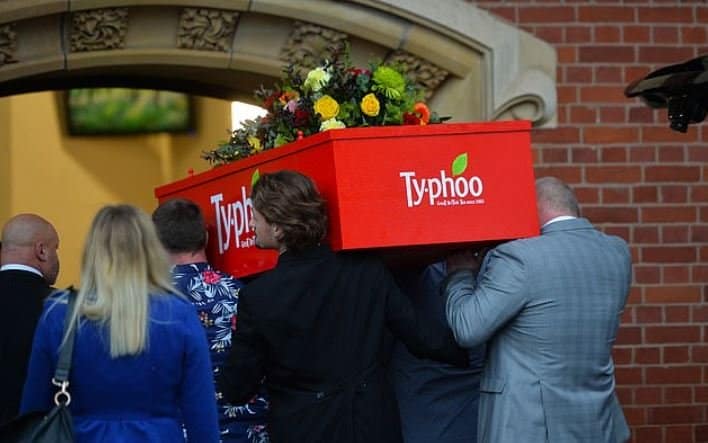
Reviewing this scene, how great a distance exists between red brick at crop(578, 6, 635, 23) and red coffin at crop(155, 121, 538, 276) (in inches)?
95.9

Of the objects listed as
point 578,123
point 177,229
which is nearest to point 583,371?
point 177,229

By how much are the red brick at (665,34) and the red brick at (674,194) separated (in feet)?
2.27

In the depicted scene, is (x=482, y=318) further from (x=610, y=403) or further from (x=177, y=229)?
(x=177, y=229)

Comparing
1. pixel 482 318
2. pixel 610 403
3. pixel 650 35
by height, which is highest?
pixel 650 35

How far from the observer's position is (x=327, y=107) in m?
4.82

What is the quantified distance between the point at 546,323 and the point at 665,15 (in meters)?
2.72

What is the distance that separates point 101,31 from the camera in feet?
22.0

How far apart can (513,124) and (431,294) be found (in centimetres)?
82

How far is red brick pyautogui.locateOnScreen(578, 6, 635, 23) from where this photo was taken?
6.94 metres

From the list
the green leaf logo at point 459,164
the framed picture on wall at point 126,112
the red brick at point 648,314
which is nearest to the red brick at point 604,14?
the red brick at point 648,314

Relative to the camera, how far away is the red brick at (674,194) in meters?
6.93

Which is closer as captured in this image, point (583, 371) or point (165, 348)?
point (165, 348)

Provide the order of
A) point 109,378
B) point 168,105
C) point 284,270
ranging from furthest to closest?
point 168,105
point 284,270
point 109,378

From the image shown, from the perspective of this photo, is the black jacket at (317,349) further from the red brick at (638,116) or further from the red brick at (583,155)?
the red brick at (638,116)
